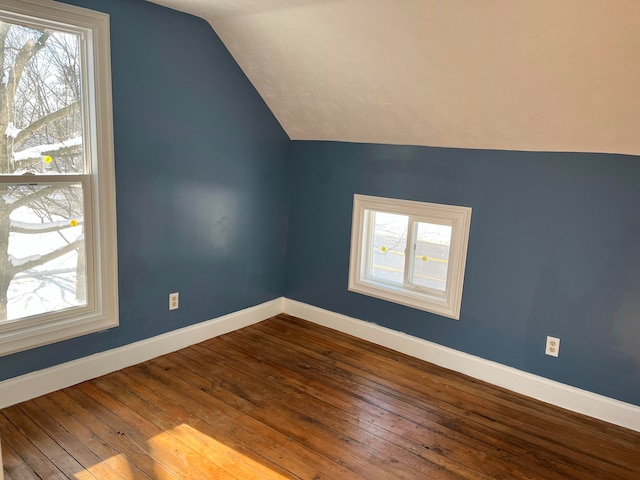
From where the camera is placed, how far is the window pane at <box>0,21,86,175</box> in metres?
2.35

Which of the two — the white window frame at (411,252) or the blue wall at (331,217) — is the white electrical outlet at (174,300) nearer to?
the blue wall at (331,217)

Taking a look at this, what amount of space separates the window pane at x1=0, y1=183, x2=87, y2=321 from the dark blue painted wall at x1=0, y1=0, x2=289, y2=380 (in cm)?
23

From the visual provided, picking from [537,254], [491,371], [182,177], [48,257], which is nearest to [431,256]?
[537,254]

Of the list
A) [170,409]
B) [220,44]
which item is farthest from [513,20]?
[170,409]

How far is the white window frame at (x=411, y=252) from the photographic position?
315cm

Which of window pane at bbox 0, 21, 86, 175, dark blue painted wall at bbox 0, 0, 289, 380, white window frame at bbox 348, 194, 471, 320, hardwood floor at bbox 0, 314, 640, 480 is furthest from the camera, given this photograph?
white window frame at bbox 348, 194, 471, 320

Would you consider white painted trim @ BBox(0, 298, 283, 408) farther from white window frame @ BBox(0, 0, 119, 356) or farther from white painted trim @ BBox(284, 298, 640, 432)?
white painted trim @ BBox(284, 298, 640, 432)

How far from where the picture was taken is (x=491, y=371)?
3.08 metres

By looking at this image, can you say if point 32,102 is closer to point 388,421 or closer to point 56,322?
point 56,322

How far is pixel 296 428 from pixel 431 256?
155 cm

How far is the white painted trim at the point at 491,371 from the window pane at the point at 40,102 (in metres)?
2.21

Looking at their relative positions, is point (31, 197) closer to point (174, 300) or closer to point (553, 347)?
point (174, 300)

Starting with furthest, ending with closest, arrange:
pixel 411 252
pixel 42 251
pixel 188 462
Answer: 1. pixel 411 252
2. pixel 42 251
3. pixel 188 462

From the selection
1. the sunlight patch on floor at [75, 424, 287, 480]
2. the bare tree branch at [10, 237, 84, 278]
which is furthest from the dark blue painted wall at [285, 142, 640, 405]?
the bare tree branch at [10, 237, 84, 278]
